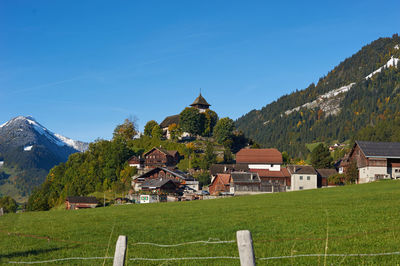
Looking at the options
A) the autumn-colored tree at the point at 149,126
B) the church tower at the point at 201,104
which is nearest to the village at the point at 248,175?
the autumn-colored tree at the point at 149,126

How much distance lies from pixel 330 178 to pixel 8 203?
500 ft

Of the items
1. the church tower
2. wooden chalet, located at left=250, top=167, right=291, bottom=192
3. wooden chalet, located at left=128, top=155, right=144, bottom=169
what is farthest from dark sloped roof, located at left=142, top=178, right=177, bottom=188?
the church tower

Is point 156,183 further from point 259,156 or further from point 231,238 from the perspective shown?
point 231,238

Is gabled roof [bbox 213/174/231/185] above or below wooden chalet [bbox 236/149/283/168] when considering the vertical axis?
below

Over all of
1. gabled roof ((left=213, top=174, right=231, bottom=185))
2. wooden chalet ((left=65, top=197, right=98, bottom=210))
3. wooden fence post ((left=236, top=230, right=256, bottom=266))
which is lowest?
wooden chalet ((left=65, top=197, right=98, bottom=210))

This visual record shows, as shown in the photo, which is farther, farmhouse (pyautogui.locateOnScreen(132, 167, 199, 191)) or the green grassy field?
farmhouse (pyautogui.locateOnScreen(132, 167, 199, 191))

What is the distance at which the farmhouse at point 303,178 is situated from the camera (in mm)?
91188

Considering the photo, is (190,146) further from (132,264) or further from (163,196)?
(132,264)

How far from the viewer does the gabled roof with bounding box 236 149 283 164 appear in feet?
348

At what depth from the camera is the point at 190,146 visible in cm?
12375

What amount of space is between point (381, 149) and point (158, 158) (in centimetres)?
6109

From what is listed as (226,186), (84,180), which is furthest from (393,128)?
(84,180)

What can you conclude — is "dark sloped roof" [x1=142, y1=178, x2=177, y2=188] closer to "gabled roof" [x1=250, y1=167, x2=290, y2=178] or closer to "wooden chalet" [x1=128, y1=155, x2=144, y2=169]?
"gabled roof" [x1=250, y1=167, x2=290, y2=178]

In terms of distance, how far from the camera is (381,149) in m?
78.3
